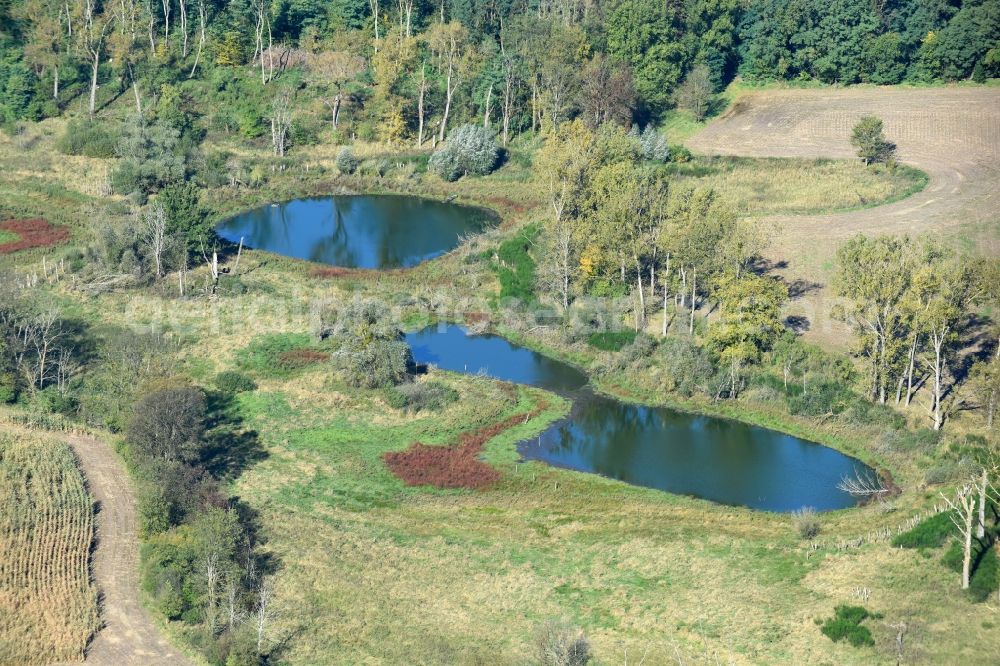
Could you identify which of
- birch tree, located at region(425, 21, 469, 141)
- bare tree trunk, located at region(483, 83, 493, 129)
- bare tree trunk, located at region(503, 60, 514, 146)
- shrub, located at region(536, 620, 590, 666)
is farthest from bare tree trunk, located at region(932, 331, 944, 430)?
birch tree, located at region(425, 21, 469, 141)

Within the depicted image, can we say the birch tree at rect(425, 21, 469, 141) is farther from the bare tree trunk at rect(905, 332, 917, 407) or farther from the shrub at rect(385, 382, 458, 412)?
the bare tree trunk at rect(905, 332, 917, 407)

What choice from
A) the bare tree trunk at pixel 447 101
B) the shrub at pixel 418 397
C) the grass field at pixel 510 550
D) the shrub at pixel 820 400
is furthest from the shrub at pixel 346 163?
the shrub at pixel 820 400

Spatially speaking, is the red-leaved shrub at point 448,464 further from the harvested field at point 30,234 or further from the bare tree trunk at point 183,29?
the bare tree trunk at point 183,29

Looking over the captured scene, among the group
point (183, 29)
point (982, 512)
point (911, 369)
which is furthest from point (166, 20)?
point (982, 512)

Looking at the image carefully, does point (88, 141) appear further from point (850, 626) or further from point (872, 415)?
point (850, 626)

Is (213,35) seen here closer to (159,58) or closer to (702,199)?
(159,58)
